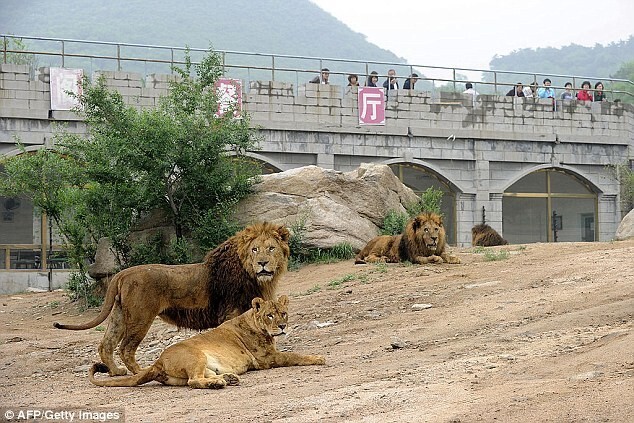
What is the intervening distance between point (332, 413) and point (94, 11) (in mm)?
103080

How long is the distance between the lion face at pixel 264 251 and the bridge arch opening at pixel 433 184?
Result: 695 inches

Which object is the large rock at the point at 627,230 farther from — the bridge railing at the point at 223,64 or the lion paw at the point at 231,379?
the lion paw at the point at 231,379

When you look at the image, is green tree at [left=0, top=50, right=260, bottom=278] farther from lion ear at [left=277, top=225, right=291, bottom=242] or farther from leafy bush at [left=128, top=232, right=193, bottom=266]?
lion ear at [left=277, top=225, right=291, bottom=242]

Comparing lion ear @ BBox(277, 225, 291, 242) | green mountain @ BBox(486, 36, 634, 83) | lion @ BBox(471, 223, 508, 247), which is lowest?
lion @ BBox(471, 223, 508, 247)

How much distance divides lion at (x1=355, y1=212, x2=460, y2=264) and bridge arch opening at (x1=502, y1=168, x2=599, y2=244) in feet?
45.3

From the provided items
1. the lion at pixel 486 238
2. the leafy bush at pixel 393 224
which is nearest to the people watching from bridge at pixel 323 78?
the lion at pixel 486 238

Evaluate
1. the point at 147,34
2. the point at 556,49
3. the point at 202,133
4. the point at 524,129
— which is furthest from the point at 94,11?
the point at 202,133

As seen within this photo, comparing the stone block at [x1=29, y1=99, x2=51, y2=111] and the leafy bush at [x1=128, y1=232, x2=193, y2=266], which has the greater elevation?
the stone block at [x1=29, y1=99, x2=51, y2=111]

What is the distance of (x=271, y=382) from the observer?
27.1 feet

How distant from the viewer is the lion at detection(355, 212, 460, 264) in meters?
15.5

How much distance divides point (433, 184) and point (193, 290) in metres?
19.2

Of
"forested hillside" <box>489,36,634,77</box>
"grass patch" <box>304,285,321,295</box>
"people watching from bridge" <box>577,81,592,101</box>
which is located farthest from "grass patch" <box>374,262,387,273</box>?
"forested hillside" <box>489,36,634,77</box>

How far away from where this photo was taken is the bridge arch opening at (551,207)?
2958 centimetres

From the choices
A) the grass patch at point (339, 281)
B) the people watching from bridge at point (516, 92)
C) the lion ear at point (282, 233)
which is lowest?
the grass patch at point (339, 281)
